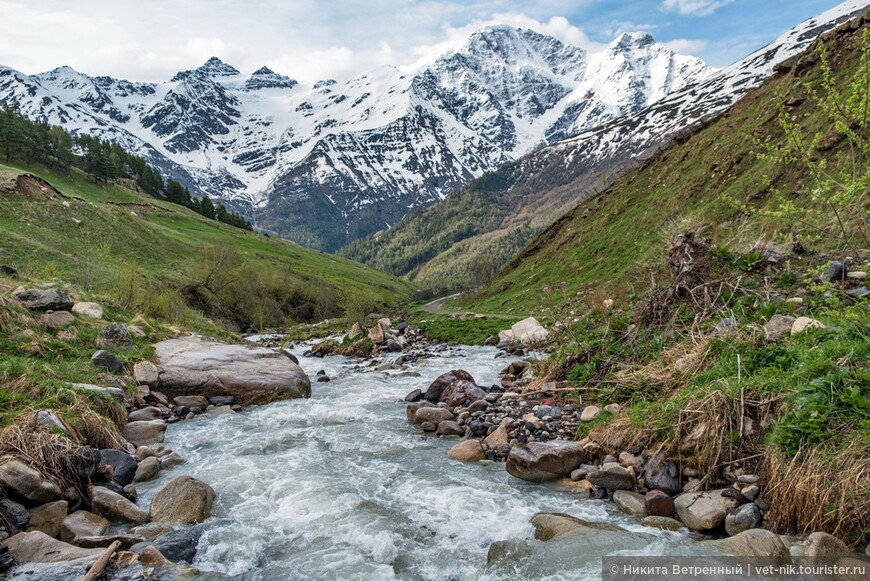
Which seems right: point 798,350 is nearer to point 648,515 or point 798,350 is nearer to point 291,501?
point 648,515

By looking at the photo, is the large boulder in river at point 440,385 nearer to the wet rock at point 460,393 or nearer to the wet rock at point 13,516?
the wet rock at point 460,393

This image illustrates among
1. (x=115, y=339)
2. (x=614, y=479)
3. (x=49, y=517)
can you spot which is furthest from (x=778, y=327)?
(x=115, y=339)

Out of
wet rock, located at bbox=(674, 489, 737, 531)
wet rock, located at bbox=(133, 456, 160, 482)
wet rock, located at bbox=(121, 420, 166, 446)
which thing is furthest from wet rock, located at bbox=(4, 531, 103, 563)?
wet rock, located at bbox=(674, 489, 737, 531)

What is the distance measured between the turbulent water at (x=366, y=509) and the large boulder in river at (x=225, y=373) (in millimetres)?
2783

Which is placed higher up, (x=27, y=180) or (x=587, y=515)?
(x=27, y=180)

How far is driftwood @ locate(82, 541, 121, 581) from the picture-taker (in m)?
6.38

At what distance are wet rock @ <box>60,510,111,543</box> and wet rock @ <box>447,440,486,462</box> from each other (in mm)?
7888

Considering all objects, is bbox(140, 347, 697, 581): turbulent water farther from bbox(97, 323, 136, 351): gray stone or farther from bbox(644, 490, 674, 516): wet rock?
bbox(97, 323, 136, 351): gray stone

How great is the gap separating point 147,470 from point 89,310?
13538 mm

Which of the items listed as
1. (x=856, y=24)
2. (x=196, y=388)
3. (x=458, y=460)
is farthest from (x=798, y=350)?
(x=856, y=24)

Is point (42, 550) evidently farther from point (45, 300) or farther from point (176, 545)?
point (45, 300)

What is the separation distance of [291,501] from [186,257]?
241 ft

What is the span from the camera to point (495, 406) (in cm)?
1534

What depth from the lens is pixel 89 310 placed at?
67.4 ft
